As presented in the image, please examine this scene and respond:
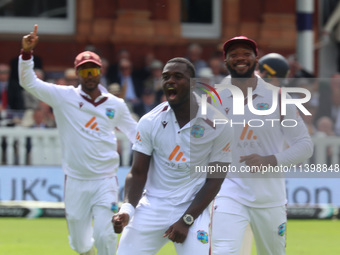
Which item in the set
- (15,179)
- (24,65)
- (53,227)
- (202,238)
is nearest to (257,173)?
(202,238)

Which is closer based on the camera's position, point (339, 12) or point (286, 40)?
point (286, 40)

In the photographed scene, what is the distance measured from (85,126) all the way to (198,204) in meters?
3.08

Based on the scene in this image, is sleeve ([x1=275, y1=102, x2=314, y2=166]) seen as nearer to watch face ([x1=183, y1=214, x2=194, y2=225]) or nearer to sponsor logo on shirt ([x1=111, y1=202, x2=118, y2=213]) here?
watch face ([x1=183, y1=214, x2=194, y2=225])

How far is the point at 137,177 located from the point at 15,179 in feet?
25.0

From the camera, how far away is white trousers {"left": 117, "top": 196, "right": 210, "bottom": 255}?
661cm

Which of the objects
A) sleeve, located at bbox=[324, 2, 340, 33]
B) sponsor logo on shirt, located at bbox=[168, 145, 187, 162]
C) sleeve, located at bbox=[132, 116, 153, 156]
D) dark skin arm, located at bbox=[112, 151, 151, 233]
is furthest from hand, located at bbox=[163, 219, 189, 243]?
sleeve, located at bbox=[324, 2, 340, 33]

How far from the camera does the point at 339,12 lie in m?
21.9

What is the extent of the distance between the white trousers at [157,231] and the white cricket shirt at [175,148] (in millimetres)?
95

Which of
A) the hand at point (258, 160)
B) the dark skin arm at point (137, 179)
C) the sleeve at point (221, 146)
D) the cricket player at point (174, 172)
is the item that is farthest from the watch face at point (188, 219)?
the hand at point (258, 160)

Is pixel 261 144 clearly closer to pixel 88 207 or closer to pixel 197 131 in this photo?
pixel 197 131

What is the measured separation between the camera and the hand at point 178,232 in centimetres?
659

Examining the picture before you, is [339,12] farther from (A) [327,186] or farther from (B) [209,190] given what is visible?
(B) [209,190]

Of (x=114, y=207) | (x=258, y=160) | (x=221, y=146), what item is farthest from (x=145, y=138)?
(x=114, y=207)

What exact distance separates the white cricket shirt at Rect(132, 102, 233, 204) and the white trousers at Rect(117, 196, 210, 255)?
10 centimetres
